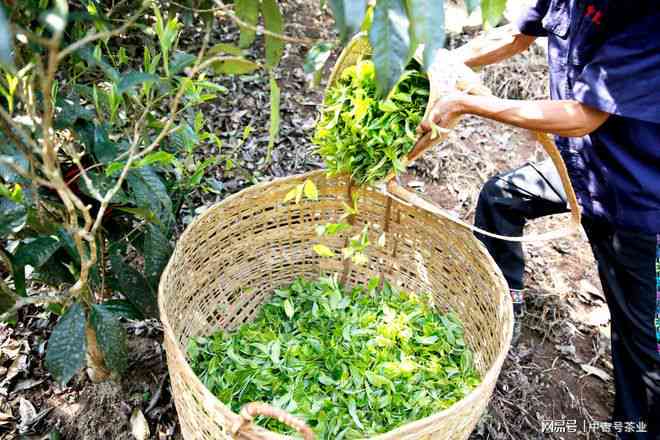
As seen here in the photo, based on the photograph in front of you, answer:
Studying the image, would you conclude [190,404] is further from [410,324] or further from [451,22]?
[451,22]

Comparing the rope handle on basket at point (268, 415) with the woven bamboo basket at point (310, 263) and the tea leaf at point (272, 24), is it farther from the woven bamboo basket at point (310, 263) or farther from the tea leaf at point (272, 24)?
the tea leaf at point (272, 24)

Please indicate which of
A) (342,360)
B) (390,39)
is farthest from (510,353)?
(390,39)

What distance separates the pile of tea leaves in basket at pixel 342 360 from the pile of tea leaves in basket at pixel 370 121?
459 mm

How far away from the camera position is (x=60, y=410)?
57.4 inches

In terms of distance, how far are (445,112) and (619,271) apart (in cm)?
68

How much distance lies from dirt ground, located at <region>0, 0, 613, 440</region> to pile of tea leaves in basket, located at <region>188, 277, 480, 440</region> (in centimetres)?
25

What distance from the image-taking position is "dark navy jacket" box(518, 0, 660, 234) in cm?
117

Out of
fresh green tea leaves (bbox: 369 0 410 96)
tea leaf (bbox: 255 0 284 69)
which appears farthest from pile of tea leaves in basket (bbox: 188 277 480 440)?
fresh green tea leaves (bbox: 369 0 410 96)

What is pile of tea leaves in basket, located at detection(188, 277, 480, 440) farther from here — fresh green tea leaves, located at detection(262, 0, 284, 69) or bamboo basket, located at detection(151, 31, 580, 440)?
fresh green tea leaves, located at detection(262, 0, 284, 69)

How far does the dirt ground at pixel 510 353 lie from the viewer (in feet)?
4.85

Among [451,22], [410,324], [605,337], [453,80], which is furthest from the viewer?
[451,22]

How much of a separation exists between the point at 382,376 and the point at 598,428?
78cm

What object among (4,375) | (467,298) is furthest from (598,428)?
(4,375)

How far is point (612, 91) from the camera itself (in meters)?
1.20
